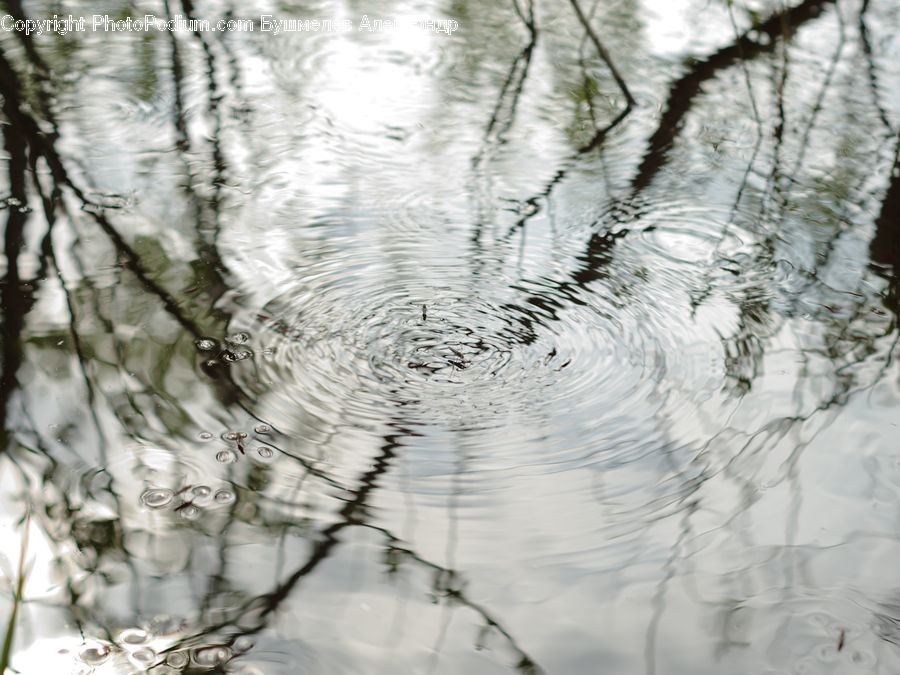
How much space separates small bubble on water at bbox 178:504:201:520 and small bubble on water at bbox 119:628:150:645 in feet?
0.79

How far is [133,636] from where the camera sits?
57.0 inches

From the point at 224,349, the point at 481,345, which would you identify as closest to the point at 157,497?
the point at 224,349

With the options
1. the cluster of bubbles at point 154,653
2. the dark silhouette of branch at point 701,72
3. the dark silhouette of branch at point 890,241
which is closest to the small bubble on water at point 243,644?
the cluster of bubbles at point 154,653

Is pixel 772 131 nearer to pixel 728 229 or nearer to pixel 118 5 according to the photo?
pixel 728 229

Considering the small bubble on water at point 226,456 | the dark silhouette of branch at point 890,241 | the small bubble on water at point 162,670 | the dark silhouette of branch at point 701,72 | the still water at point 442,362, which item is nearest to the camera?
the small bubble on water at point 162,670

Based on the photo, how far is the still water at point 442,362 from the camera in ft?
5.05

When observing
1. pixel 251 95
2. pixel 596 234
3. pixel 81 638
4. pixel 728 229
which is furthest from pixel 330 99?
pixel 81 638

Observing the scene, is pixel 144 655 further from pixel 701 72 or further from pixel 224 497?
pixel 701 72

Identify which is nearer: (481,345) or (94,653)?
(94,653)

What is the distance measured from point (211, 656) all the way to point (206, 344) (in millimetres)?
784

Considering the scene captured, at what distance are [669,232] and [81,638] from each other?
1.74 m

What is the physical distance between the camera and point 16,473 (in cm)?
172

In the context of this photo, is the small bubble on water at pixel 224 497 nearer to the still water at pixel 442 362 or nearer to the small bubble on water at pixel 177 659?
the still water at pixel 442 362

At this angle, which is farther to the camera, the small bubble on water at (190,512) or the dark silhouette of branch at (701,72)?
the dark silhouette of branch at (701,72)
